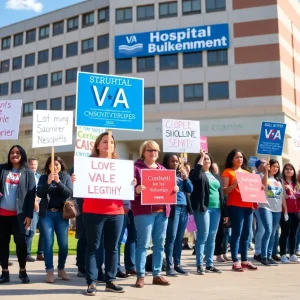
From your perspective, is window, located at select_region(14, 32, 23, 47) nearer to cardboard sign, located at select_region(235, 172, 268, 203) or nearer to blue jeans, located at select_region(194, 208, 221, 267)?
cardboard sign, located at select_region(235, 172, 268, 203)

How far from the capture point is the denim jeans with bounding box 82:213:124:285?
6.01 m

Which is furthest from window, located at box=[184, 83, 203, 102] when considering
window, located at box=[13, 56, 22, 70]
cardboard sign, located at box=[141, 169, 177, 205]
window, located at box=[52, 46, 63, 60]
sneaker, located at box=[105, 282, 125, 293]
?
sneaker, located at box=[105, 282, 125, 293]

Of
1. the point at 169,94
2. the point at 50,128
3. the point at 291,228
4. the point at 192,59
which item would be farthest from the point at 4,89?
the point at 291,228

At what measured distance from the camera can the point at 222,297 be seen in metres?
5.66

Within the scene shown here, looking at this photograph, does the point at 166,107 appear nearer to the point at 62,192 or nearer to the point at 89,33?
the point at 89,33

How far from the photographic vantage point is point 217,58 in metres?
35.9

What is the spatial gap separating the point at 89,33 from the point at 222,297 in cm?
3861

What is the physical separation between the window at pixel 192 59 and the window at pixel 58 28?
14099 mm

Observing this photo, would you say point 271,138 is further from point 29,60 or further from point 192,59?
point 29,60

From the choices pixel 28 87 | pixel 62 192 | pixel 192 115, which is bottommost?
pixel 62 192

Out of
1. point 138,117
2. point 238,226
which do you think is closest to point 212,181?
point 238,226

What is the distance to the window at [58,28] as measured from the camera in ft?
144

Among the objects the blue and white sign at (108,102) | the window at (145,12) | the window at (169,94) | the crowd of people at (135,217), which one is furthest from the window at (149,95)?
the blue and white sign at (108,102)

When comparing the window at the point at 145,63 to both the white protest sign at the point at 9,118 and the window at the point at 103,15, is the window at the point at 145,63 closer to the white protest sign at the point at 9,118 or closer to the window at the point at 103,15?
the window at the point at 103,15
